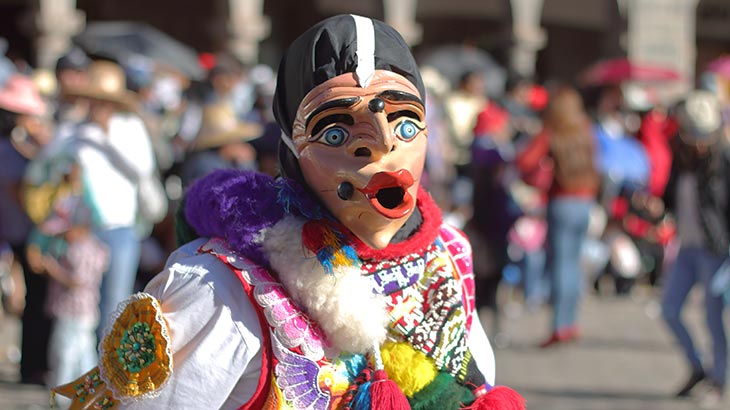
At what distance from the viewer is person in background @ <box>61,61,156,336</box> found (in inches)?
249

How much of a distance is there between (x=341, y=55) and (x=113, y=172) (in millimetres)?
4150

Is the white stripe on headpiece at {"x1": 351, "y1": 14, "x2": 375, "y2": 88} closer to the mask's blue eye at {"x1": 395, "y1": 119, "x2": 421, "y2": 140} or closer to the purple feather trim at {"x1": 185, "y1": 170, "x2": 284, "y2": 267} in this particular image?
the mask's blue eye at {"x1": 395, "y1": 119, "x2": 421, "y2": 140}

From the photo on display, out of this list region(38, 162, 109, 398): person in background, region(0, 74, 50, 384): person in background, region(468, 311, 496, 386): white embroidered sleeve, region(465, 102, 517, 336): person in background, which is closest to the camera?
region(468, 311, 496, 386): white embroidered sleeve

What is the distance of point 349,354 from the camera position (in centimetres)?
243

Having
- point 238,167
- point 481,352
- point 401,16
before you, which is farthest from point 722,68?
point 481,352

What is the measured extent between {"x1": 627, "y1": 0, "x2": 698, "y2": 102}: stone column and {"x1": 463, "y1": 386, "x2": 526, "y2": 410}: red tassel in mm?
17301

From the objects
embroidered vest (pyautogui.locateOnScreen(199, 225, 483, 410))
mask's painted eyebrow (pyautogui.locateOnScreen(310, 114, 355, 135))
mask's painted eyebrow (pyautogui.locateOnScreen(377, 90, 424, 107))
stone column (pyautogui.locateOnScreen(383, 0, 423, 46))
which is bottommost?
stone column (pyautogui.locateOnScreen(383, 0, 423, 46))

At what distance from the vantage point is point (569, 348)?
355 inches

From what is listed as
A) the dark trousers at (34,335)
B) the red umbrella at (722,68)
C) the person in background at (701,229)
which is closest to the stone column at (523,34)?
the red umbrella at (722,68)

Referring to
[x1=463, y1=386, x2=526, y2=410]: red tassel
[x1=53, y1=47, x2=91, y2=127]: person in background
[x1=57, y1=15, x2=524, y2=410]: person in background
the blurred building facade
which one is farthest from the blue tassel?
the blurred building facade

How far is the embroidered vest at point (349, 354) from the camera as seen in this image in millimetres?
2328

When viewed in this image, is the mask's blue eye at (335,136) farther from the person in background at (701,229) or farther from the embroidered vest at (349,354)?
the person in background at (701,229)

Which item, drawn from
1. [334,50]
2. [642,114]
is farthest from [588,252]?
[334,50]

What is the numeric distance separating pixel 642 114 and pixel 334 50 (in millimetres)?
11163
